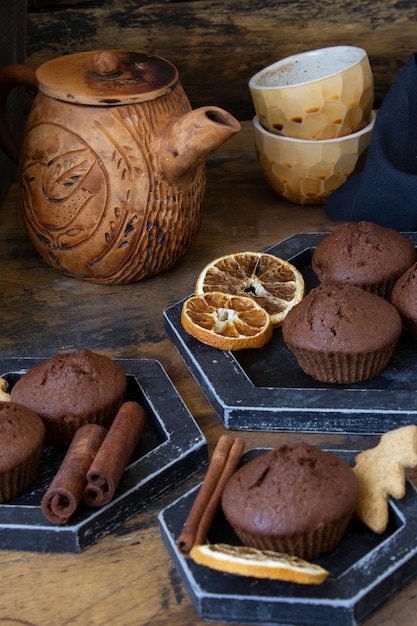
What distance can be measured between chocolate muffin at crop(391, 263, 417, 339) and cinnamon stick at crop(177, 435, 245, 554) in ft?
1.01

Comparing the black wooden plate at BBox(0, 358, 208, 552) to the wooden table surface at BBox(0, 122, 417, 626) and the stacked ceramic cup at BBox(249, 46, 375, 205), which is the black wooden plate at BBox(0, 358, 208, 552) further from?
the stacked ceramic cup at BBox(249, 46, 375, 205)

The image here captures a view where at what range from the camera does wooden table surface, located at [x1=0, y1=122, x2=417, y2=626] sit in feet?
2.64

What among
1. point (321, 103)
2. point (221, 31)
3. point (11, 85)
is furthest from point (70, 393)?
point (221, 31)

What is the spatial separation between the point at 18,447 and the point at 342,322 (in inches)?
15.9

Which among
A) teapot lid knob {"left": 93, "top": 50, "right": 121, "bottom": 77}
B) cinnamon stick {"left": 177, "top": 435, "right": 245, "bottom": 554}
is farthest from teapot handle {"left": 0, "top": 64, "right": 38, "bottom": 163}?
cinnamon stick {"left": 177, "top": 435, "right": 245, "bottom": 554}

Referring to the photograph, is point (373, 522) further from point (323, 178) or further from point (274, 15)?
point (274, 15)

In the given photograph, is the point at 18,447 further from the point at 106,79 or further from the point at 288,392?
the point at 106,79

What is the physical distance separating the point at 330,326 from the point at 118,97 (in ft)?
1.33

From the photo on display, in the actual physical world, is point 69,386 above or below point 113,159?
below

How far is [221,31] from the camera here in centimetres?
173

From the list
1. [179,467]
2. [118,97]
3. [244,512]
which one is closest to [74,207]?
[118,97]

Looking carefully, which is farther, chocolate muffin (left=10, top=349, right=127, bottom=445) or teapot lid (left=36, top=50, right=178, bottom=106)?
teapot lid (left=36, top=50, right=178, bottom=106)

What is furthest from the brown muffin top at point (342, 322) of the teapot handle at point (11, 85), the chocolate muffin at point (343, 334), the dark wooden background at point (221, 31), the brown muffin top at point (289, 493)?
the dark wooden background at point (221, 31)

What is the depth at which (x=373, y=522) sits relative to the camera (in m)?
0.83
